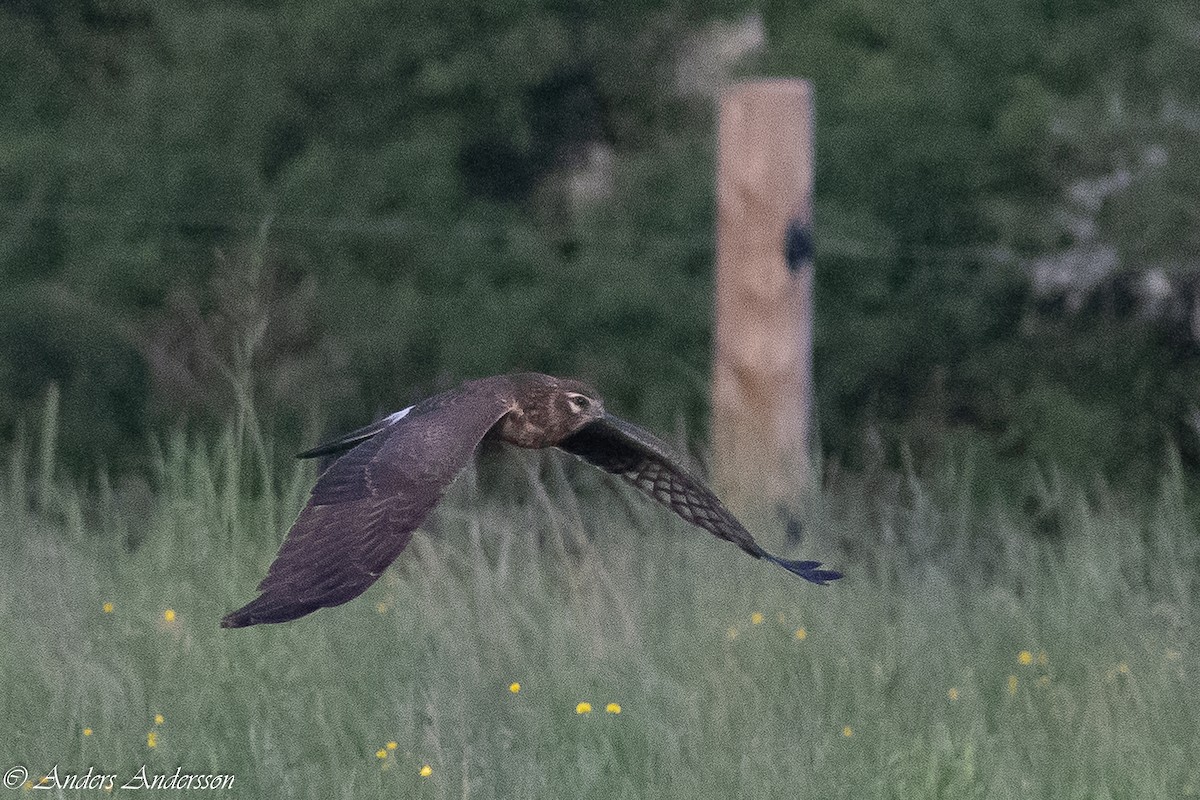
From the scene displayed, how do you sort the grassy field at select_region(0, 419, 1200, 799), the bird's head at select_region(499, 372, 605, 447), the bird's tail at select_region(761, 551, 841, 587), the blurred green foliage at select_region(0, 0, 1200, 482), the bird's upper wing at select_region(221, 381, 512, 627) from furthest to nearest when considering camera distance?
the blurred green foliage at select_region(0, 0, 1200, 482), the bird's head at select_region(499, 372, 605, 447), the grassy field at select_region(0, 419, 1200, 799), the bird's tail at select_region(761, 551, 841, 587), the bird's upper wing at select_region(221, 381, 512, 627)

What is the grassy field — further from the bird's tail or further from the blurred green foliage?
the blurred green foliage

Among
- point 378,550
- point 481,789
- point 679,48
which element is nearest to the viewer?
point 378,550

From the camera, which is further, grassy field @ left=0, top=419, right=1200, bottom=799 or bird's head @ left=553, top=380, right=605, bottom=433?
bird's head @ left=553, top=380, right=605, bottom=433

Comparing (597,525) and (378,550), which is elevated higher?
(378,550)

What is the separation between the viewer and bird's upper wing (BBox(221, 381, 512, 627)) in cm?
264

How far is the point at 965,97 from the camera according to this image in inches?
298

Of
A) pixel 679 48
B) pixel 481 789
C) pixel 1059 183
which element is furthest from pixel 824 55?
pixel 481 789

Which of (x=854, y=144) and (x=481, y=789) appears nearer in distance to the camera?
(x=481, y=789)

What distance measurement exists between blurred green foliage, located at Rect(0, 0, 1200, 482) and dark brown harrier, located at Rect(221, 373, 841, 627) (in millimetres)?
2721

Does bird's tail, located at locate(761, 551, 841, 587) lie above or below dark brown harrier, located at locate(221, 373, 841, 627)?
below

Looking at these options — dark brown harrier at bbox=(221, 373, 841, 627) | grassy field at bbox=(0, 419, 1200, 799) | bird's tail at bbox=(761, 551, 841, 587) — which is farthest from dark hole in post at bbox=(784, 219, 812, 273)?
bird's tail at bbox=(761, 551, 841, 587)

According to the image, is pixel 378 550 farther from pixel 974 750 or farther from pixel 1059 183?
pixel 1059 183

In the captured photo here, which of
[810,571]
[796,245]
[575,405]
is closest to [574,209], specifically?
[796,245]

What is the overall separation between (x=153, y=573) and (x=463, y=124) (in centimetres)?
430
